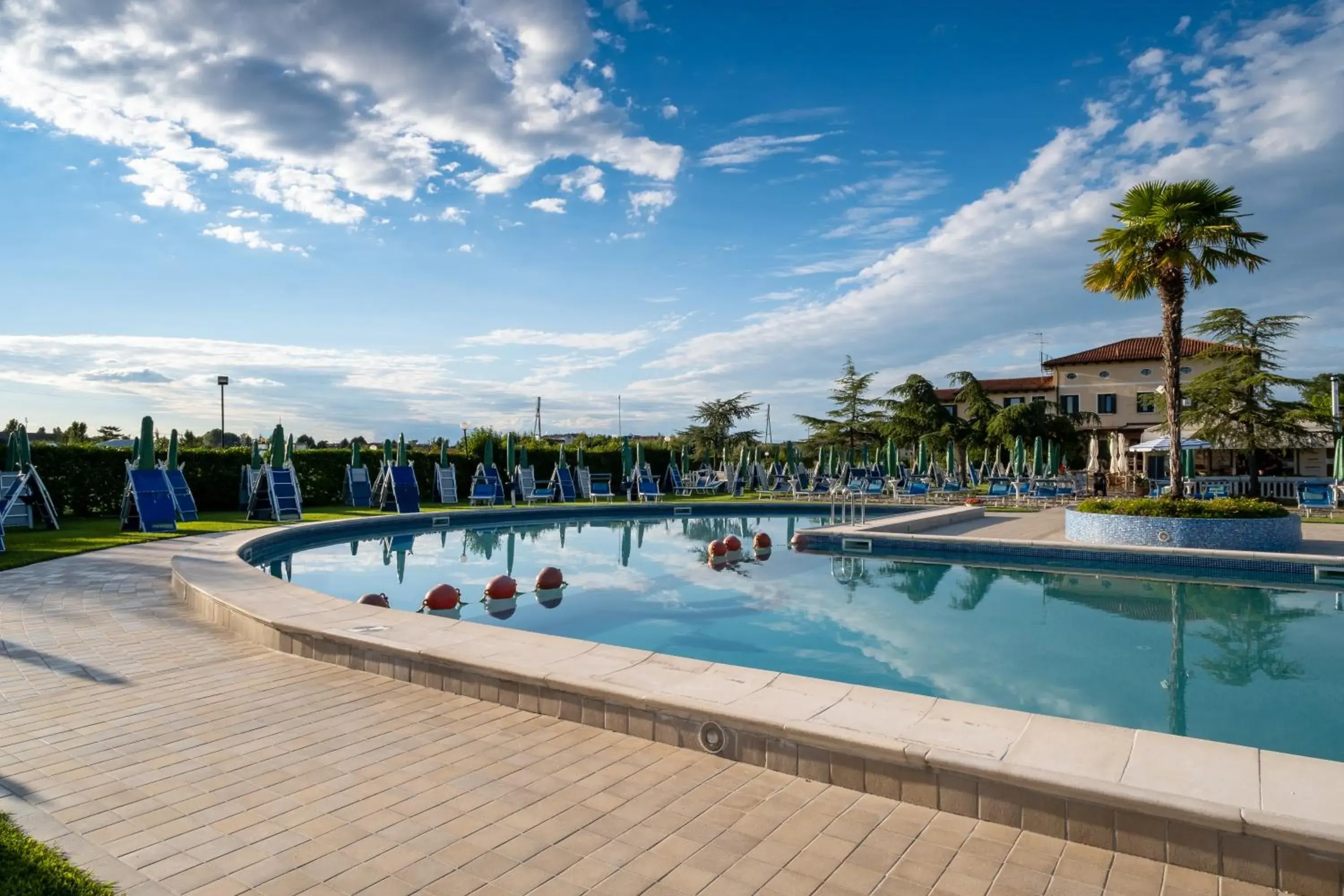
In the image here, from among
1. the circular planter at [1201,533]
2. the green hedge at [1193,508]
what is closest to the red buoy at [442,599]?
the circular planter at [1201,533]

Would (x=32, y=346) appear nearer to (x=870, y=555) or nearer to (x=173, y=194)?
(x=173, y=194)

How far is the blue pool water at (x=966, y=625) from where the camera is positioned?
5.18 meters

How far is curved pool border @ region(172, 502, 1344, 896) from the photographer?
7.86 feet

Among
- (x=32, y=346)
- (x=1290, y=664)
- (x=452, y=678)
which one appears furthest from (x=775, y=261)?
(x=32, y=346)

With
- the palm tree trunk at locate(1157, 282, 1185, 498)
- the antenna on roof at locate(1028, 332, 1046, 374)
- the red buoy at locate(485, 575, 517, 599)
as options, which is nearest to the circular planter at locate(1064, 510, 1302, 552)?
the palm tree trunk at locate(1157, 282, 1185, 498)

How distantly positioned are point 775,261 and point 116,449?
1476cm

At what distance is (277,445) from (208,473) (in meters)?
4.07

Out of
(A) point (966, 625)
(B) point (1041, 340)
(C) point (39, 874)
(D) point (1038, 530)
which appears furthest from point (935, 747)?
(B) point (1041, 340)

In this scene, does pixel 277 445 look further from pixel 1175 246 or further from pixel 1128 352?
pixel 1128 352

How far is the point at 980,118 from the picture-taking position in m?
12.0

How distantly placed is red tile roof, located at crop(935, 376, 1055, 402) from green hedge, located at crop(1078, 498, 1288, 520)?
30817 mm

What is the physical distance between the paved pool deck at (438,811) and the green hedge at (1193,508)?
10.0 m

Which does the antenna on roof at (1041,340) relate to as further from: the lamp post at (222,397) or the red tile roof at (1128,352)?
the lamp post at (222,397)

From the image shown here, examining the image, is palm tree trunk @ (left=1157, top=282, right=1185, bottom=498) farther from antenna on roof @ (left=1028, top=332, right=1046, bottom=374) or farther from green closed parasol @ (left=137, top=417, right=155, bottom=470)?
antenna on roof @ (left=1028, top=332, right=1046, bottom=374)
